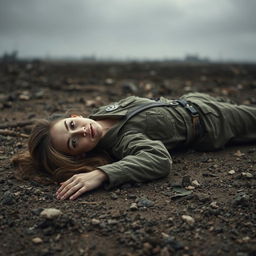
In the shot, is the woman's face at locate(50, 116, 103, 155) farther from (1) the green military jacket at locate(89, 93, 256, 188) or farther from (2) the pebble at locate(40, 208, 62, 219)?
(2) the pebble at locate(40, 208, 62, 219)

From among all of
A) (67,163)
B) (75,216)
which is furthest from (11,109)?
(75,216)

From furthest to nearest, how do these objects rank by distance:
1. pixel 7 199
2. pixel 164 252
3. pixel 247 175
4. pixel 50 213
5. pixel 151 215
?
pixel 247 175 < pixel 7 199 < pixel 151 215 < pixel 50 213 < pixel 164 252

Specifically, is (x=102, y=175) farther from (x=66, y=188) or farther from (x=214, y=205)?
(x=214, y=205)

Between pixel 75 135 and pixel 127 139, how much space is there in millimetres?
481

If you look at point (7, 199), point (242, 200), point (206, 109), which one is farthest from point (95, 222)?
point (206, 109)

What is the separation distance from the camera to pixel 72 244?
6.48 ft

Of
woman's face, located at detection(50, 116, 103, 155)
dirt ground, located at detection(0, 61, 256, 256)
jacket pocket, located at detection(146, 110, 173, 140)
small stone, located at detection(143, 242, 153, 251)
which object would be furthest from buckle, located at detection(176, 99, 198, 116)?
small stone, located at detection(143, 242, 153, 251)

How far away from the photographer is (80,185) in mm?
2594

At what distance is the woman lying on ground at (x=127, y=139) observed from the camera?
267cm

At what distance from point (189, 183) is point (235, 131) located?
51.2 inches

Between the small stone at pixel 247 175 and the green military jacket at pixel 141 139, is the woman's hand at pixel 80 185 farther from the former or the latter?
the small stone at pixel 247 175

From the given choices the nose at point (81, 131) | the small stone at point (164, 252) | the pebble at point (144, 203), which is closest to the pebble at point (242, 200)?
the pebble at point (144, 203)

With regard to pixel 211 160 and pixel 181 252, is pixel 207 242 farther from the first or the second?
pixel 211 160

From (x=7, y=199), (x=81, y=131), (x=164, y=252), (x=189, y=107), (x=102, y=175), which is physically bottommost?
(x=164, y=252)
